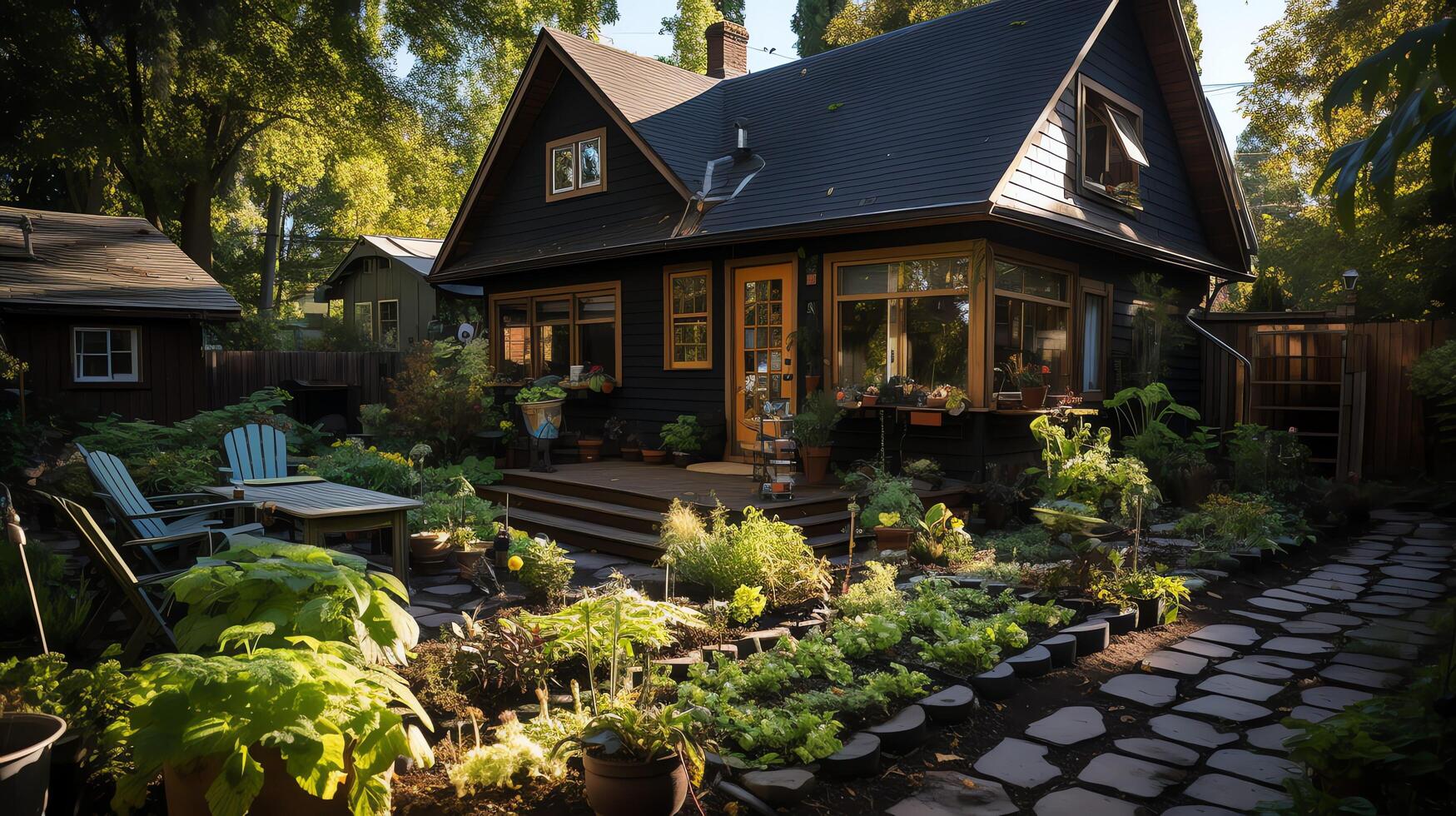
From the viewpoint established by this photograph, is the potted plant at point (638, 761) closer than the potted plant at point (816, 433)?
Yes

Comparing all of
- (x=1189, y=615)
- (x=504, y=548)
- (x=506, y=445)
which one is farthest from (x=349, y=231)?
(x=1189, y=615)

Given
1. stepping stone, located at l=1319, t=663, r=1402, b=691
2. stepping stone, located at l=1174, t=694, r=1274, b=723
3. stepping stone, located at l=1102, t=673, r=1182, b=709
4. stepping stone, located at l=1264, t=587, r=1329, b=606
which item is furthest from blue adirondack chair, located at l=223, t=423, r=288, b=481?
stepping stone, located at l=1264, t=587, r=1329, b=606

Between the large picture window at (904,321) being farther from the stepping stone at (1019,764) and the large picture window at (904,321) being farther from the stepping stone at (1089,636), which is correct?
the stepping stone at (1019,764)

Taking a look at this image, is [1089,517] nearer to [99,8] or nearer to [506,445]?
[99,8]

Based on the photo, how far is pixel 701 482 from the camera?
8352mm

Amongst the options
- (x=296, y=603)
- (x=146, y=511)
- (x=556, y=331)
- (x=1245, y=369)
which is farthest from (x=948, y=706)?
(x=1245, y=369)

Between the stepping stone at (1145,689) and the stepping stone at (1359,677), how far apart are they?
2.59 feet

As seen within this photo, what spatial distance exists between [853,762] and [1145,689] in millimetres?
1747

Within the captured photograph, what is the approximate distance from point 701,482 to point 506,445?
9.84 ft

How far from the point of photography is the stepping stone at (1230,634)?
4.71m

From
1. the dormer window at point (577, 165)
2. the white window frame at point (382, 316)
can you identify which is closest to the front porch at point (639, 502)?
the dormer window at point (577, 165)

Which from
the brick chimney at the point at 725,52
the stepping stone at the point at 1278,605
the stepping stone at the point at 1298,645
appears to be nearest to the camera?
the stepping stone at the point at 1298,645

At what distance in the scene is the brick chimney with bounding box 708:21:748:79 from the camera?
14664 millimetres

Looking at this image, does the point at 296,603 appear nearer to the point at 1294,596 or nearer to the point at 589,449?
the point at 1294,596
